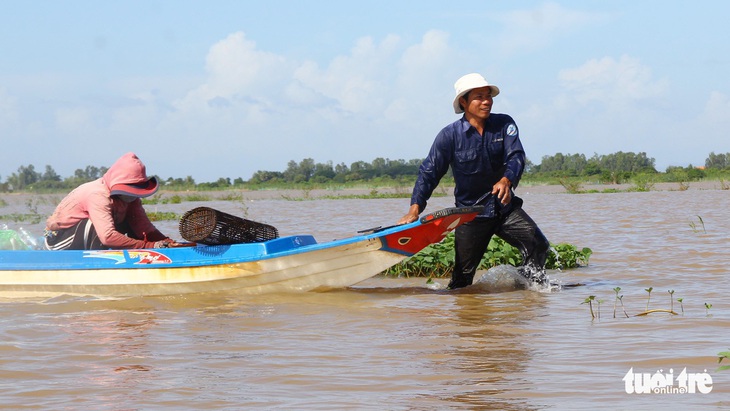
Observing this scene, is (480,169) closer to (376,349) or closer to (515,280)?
(515,280)

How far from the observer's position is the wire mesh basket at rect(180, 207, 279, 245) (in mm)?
7273

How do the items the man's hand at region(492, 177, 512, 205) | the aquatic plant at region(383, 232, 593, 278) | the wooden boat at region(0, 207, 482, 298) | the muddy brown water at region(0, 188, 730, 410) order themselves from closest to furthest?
the muddy brown water at region(0, 188, 730, 410), the man's hand at region(492, 177, 512, 205), the wooden boat at region(0, 207, 482, 298), the aquatic plant at region(383, 232, 593, 278)

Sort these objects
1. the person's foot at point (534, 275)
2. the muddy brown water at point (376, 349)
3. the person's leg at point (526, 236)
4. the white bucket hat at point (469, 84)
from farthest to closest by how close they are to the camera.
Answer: the person's foot at point (534, 275) → the person's leg at point (526, 236) → the white bucket hat at point (469, 84) → the muddy brown water at point (376, 349)

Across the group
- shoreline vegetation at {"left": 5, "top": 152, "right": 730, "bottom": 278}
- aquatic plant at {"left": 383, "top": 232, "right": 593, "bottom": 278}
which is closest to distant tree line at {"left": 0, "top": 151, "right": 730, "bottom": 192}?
shoreline vegetation at {"left": 5, "top": 152, "right": 730, "bottom": 278}

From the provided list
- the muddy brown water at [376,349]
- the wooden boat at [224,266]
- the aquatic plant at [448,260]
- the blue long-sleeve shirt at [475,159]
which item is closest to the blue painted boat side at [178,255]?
the wooden boat at [224,266]

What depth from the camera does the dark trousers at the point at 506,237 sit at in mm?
7246

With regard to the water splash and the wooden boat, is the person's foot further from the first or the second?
the wooden boat

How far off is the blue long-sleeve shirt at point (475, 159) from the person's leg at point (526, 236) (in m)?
0.10

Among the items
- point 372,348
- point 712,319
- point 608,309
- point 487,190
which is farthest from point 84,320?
point 712,319

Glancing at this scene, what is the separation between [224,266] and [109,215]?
1.02 metres

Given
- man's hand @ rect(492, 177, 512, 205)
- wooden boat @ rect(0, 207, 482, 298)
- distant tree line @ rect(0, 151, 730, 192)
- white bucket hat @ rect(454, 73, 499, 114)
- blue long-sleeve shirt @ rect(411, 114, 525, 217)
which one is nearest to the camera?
man's hand @ rect(492, 177, 512, 205)

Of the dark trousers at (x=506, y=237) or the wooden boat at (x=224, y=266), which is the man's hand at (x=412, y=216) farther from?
the dark trousers at (x=506, y=237)

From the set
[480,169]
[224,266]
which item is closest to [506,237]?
[480,169]

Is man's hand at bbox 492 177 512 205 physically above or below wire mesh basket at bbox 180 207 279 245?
above
